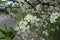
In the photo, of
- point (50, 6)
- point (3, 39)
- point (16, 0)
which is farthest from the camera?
point (3, 39)

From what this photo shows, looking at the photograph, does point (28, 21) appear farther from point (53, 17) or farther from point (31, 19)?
point (53, 17)

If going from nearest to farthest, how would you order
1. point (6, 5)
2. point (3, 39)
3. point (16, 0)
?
point (16, 0) < point (6, 5) < point (3, 39)

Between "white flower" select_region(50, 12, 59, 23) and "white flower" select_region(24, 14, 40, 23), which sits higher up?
"white flower" select_region(50, 12, 59, 23)

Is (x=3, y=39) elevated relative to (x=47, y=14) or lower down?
lower down

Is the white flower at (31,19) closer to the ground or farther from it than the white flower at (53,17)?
closer to the ground

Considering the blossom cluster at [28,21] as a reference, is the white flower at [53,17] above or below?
above

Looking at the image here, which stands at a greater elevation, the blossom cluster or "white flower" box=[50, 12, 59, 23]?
"white flower" box=[50, 12, 59, 23]

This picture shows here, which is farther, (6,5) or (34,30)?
(6,5)

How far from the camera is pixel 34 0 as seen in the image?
0.83 metres

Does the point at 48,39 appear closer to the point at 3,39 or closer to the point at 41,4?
the point at 41,4

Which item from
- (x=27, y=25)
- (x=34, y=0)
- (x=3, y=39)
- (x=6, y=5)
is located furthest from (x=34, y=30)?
(x=3, y=39)

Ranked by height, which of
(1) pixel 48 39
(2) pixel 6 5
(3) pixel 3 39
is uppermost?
(2) pixel 6 5

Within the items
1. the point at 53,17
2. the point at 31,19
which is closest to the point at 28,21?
the point at 31,19

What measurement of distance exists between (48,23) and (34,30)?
86mm
